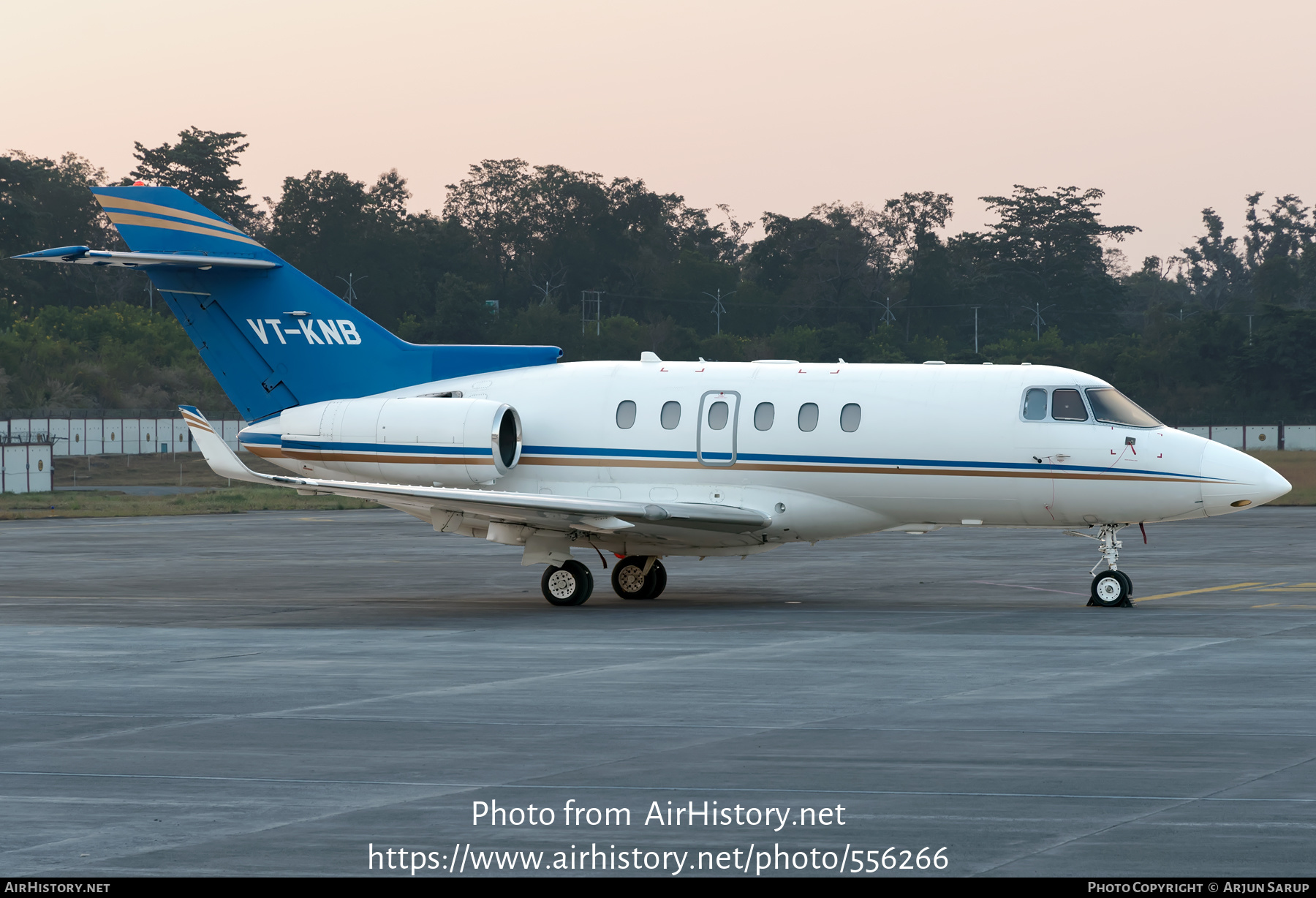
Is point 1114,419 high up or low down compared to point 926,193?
down

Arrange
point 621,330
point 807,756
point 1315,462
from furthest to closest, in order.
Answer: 1. point 621,330
2. point 1315,462
3. point 807,756

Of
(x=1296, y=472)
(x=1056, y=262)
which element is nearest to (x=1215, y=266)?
(x=1056, y=262)

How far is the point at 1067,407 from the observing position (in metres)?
21.7

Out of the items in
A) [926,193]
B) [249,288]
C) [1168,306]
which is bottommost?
[249,288]

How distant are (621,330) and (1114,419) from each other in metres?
101

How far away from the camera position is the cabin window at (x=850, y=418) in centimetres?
2211

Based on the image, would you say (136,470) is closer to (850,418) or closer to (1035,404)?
(850,418)

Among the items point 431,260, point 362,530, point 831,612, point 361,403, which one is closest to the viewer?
point 831,612

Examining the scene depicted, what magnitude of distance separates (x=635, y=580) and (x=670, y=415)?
2759mm

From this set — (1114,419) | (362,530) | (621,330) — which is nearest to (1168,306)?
(621,330)

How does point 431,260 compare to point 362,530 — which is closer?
point 362,530

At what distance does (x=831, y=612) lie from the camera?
21.5 m

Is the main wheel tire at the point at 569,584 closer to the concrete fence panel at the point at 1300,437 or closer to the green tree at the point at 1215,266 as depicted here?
the concrete fence panel at the point at 1300,437

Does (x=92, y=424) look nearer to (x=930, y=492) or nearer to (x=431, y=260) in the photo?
(x=431, y=260)
